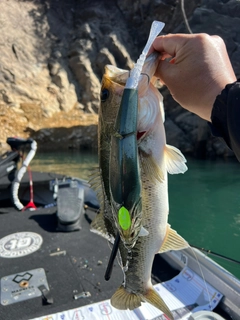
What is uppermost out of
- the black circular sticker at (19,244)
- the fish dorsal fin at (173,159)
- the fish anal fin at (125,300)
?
the fish dorsal fin at (173,159)

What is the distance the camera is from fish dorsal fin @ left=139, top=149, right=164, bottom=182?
1.52 meters

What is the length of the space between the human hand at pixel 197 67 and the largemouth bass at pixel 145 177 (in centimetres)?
10

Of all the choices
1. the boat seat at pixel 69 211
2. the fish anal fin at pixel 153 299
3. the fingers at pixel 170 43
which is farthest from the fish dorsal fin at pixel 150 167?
the boat seat at pixel 69 211

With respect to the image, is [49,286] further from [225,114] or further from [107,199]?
[225,114]

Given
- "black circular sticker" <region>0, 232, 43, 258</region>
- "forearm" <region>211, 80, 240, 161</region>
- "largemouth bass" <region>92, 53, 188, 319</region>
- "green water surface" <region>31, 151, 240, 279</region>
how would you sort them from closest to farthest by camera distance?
"forearm" <region>211, 80, 240, 161</region>
"largemouth bass" <region>92, 53, 188, 319</region>
"black circular sticker" <region>0, 232, 43, 258</region>
"green water surface" <region>31, 151, 240, 279</region>

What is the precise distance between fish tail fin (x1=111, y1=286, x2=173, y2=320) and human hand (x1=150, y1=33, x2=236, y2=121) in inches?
40.3

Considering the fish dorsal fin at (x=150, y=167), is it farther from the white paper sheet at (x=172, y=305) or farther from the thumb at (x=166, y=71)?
the white paper sheet at (x=172, y=305)

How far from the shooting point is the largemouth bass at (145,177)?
59.6 inches

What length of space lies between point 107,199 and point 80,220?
8.25ft

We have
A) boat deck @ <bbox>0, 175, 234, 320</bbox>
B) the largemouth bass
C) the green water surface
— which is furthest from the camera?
the green water surface

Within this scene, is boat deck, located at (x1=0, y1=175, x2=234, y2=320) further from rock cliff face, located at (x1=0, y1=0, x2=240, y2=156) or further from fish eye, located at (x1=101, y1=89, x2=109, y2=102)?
rock cliff face, located at (x1=0, y1=0, x2=240, y2=156)

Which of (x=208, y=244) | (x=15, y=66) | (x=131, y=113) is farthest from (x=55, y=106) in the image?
(x=131, y=113)

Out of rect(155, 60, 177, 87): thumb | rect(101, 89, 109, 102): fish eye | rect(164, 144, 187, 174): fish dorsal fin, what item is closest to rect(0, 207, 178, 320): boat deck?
rect(164, 144, 187, 174): fish dorsal fin

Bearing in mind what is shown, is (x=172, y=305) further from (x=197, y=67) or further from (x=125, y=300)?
(x=197, y=67)
